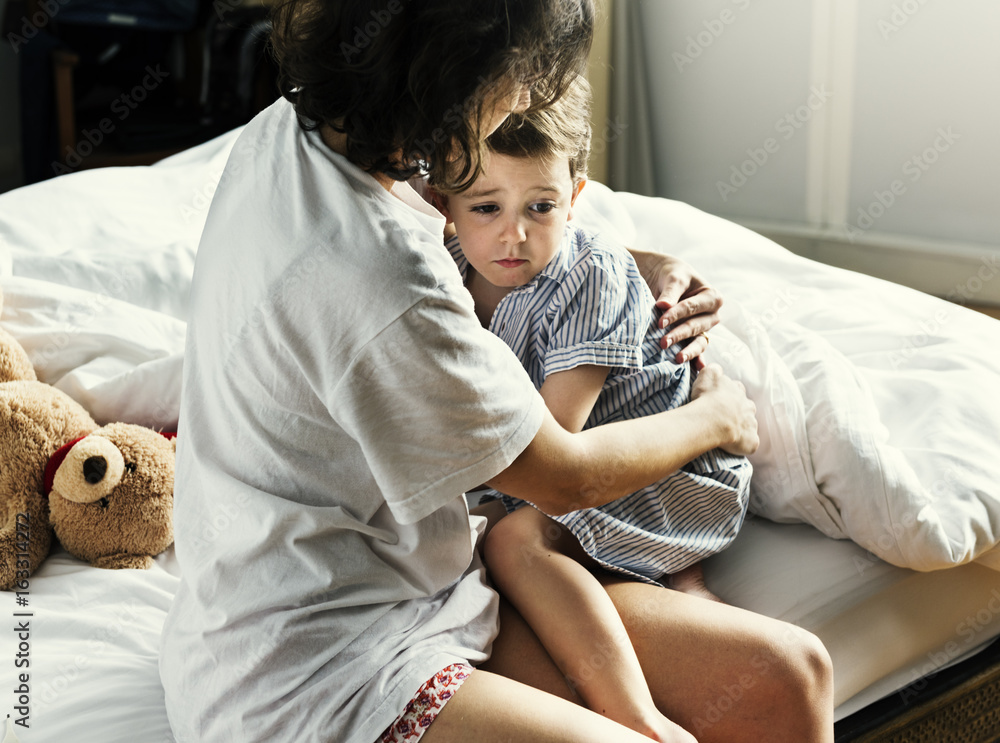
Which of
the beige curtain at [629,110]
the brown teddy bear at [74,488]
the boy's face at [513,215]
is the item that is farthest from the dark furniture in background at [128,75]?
the boy's face at [513,215]

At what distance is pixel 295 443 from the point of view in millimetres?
813

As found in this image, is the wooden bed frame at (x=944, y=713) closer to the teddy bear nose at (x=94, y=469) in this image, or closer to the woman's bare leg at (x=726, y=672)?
the woman's bare leg at (x=726, y=672)

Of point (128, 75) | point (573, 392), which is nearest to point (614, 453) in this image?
point (573, 392)

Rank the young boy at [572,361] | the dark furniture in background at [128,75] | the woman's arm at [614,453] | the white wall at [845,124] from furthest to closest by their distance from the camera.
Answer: the dark furniture in background at [128,75]
the white wall at [845,124]
the young boy at [572,361]
the woman's arm at [614,453]

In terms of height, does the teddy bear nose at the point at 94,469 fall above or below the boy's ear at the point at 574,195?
below

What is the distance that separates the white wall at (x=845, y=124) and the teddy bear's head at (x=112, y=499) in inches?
87.8

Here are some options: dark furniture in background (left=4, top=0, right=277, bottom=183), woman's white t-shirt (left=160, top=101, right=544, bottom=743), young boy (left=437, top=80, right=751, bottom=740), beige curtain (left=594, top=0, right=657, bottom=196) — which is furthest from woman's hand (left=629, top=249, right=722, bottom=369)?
dark furniture in background (left=4, top=0, right=277, bottom=183)

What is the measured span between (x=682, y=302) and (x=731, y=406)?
176 millimetres

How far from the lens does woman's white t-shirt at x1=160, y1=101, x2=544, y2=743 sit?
742 mm

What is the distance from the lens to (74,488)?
3.88ft

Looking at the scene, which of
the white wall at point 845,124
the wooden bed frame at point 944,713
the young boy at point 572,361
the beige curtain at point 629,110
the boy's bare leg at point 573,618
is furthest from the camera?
the beige curtain at point 629,110

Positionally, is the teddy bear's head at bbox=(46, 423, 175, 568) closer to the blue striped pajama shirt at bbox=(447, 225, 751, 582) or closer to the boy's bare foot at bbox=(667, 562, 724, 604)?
the blue striped pajama shirt at bbox=(447, 225, 751, 582)

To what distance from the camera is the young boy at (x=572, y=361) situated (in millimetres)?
1042

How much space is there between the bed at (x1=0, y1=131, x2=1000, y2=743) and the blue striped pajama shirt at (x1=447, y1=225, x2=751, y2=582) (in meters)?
0.10
